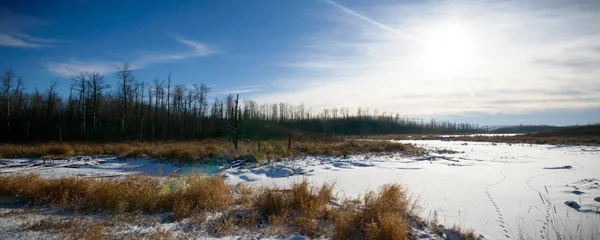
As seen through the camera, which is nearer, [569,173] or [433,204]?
[433,204]

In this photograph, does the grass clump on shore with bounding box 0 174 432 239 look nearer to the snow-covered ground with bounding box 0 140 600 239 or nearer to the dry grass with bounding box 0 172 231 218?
the dry grass with bounding box 0 172 231 218

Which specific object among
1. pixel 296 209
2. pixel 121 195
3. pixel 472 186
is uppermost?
pixel 121 195

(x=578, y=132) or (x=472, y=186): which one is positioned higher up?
(x=578, y=132)

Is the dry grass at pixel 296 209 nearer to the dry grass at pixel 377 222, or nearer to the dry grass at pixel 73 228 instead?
the dry grass at pixel 377 222

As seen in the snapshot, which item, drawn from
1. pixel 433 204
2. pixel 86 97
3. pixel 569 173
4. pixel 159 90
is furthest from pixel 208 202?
pixel 159 90

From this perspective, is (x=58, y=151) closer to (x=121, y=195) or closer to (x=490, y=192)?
(x=121, y=195)

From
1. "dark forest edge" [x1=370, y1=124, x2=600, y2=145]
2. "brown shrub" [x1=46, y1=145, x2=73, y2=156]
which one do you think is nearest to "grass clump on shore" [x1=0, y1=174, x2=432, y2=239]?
"brown shrub" [x1=46, y1=145, x2=73, y2=156]

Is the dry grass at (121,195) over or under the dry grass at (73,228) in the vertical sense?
over

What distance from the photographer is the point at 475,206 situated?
21.3 feet

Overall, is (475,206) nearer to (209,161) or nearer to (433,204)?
(433,204)

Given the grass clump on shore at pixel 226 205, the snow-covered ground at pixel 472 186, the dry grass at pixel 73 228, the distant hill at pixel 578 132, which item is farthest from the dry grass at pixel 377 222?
the distant hill at pixel 578 132

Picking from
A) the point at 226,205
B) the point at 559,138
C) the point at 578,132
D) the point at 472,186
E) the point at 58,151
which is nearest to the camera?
the point at 226,205

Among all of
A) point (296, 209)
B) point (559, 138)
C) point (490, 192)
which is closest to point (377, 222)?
point (296, 209)

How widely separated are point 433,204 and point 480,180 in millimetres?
4593
